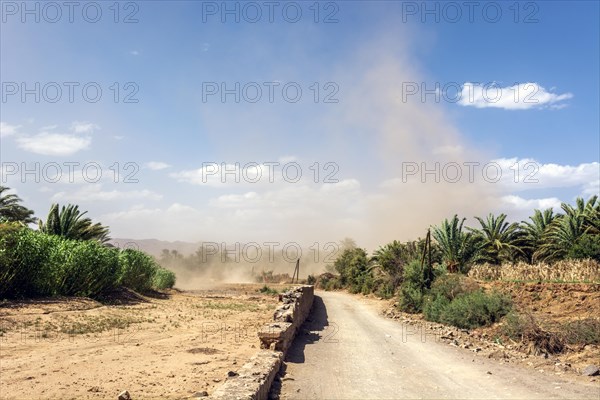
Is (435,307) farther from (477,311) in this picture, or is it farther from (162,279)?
(162,279)

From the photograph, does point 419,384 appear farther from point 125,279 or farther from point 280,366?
point 125,279

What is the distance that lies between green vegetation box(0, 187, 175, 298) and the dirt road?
1236 centimetres

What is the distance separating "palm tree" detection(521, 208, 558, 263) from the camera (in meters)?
31.8

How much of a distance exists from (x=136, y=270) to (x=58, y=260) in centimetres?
1164

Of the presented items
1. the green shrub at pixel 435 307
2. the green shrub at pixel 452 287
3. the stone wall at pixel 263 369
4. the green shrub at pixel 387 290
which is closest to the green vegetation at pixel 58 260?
the stone wall at pixel 263 369

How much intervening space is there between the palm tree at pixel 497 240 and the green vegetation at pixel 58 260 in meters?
23.9

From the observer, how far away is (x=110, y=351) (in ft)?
34.7

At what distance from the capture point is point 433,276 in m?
24.0

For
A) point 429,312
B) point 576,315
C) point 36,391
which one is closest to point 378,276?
point 429,312

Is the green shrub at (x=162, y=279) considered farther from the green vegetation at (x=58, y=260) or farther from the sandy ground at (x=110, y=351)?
the sandy ground at (x=110, y=351)

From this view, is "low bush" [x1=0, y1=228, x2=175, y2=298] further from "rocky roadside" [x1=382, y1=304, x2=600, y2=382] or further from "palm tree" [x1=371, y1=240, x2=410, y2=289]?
"palm tree" [x1=371, y1=240, x2=410, y2=289]

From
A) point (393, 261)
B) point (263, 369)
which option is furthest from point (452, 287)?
point (393, 261)

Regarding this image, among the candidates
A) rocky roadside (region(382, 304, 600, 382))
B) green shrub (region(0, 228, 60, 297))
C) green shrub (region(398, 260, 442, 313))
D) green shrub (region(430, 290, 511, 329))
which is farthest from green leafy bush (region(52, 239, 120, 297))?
green shrub (region(430, 290, 511, 329))

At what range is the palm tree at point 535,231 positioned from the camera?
31.8 meters
